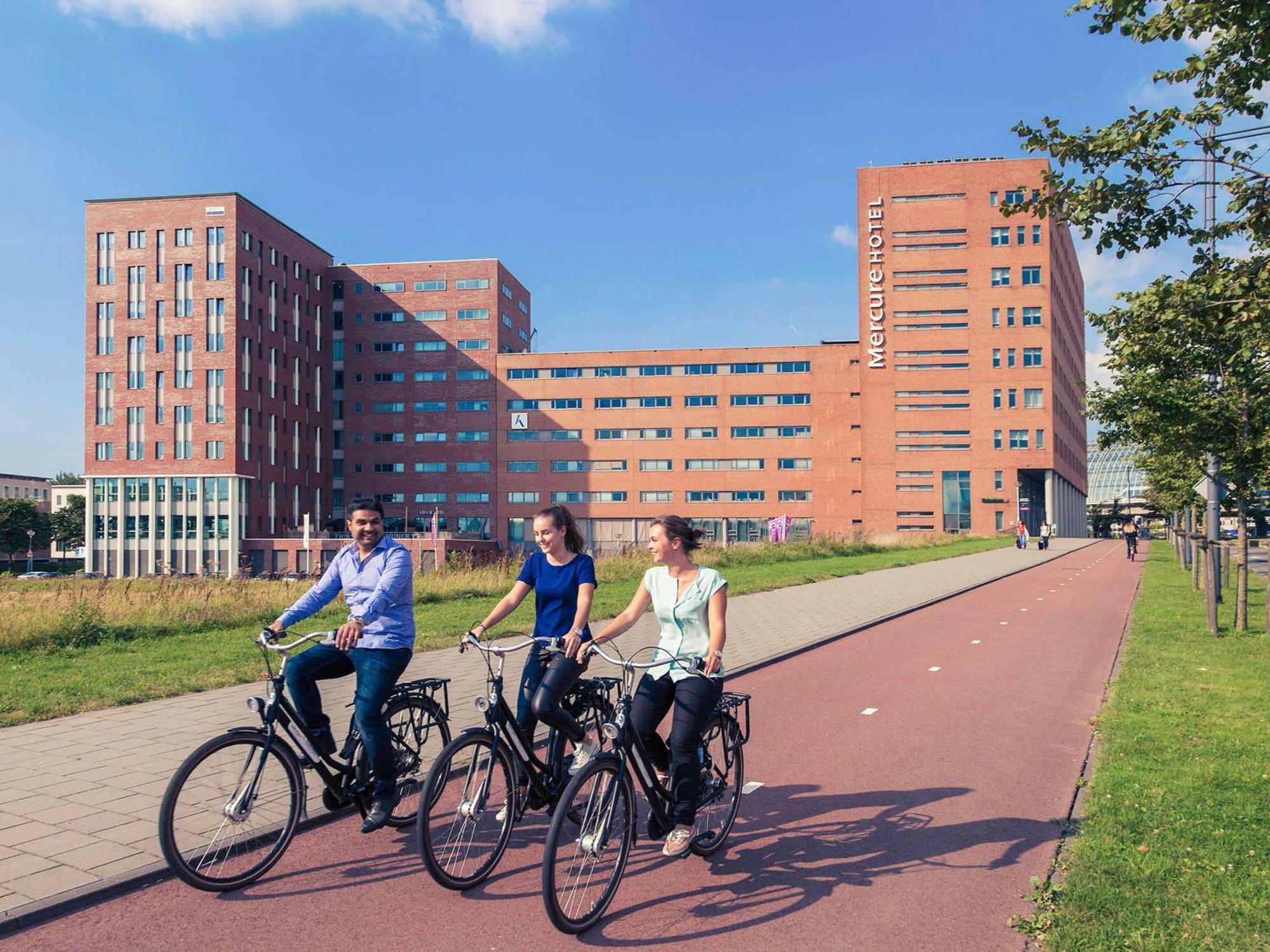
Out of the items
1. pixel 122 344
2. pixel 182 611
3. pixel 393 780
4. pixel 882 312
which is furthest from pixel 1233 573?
pixel 122 344

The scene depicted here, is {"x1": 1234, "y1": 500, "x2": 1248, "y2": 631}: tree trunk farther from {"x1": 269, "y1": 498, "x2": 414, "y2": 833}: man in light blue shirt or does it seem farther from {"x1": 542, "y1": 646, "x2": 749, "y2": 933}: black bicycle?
{"x1": 269, "y1": 498, "x2": 414, "y2": 833}: man in light blue shirt

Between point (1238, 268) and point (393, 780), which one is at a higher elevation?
point (1238, 268)

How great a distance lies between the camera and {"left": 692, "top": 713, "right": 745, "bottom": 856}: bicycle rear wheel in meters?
4.96

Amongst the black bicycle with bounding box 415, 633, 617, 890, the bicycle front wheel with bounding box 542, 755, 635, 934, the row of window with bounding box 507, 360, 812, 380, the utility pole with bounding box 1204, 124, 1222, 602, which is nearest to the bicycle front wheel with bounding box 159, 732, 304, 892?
the black bicycle with bounding box 415, 633, 617, 890

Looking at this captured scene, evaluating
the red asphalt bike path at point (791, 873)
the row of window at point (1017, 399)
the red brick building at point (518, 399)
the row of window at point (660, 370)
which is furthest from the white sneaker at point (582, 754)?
the row of window at point (660, 370)

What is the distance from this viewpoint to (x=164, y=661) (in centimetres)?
1155

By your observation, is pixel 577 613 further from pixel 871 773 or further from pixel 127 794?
pixel 127 794

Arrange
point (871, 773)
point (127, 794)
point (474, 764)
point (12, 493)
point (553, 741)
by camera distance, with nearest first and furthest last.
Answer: point (474, 764), point (553, 741), point (127, 794), point (871, 773), point (12, 493)

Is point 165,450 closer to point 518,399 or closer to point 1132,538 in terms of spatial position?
point 518,399

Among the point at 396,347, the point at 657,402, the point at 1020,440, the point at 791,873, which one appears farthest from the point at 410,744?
the point at 396,347

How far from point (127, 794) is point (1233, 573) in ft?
91.1

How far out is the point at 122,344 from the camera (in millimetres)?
68688

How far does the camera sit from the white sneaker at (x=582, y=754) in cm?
510

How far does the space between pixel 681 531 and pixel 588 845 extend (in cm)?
155
